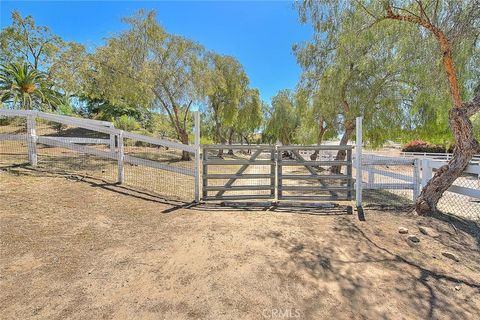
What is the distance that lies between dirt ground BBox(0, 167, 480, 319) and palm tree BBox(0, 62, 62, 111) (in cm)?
1655

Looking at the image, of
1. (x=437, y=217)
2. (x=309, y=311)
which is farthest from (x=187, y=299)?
(x=437, y=217)

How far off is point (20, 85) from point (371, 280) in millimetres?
22274

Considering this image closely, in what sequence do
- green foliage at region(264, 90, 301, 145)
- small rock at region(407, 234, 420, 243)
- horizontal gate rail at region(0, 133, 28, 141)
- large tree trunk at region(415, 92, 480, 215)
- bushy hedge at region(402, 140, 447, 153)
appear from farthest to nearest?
bushy hedge at region(402, 140, 447, 153) → green foliage at region(264, 90, 301, 145) → horizontal gate rail at region(0, 133, 28, 141) → large tree trunk at region(415, 92, 480, 215) → small rock at region(407, 234, 420, 243)

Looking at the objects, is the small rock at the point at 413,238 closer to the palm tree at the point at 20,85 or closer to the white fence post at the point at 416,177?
the white fence post at the point at 416,177

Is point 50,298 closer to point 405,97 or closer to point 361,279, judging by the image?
point 361,279

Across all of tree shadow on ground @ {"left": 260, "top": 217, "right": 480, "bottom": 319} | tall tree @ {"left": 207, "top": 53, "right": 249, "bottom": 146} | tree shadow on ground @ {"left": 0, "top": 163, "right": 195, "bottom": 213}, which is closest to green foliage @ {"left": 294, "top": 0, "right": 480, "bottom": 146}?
tree shadow on ground @ {"left": 260, "top": 217, "right": 480, "bottom": 319}

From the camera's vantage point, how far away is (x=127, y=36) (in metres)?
11.5

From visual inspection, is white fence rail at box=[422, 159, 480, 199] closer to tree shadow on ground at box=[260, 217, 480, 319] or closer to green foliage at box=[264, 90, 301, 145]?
tree shadow on ground at box=[260, 217, 480, 319]

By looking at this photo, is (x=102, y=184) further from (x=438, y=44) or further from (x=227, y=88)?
(x=227, y=88)

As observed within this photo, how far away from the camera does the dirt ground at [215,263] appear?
229cm

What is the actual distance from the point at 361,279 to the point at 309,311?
867mm

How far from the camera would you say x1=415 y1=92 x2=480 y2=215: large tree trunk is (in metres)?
4.57

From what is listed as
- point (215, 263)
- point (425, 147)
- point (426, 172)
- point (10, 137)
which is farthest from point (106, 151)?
point (425, 147)

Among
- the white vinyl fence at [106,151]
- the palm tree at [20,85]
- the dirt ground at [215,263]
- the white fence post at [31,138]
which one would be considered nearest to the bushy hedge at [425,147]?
the dirt ground at [215,263]
